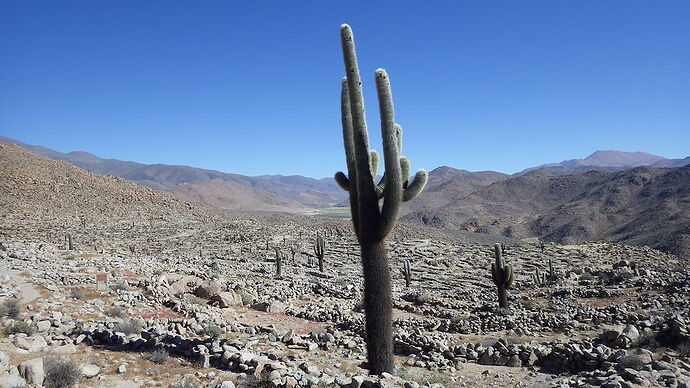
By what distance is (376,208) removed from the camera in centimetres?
871

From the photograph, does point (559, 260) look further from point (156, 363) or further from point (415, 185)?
point (156, 363)

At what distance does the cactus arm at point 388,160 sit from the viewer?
28.0 ft

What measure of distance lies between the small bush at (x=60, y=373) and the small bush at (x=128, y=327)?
305 cm

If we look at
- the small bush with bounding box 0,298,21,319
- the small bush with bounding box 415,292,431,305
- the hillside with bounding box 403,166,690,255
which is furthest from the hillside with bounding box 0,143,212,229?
the hillside with bounding box 403,166,690,255

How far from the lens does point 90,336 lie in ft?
29.6

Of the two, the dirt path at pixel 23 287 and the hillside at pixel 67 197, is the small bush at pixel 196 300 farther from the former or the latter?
the hillside at pixel 67 197

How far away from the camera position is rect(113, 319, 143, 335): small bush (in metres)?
9.62

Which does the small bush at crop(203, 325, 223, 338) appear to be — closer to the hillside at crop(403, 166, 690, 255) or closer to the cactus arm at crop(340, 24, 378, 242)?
the cactus arm at crop(340, 24, 378, 242)

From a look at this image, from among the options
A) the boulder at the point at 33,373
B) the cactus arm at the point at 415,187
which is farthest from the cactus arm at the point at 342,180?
the boulder at the point at 33,373

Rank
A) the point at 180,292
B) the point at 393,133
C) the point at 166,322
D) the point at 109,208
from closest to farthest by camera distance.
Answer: the point at 393,133
the point at 166,322
the point at 180,292
the point at 109,208

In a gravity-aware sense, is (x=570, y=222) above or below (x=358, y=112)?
below

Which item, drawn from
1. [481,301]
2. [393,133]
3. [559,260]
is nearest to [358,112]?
[393,133]

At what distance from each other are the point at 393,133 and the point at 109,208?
58.2m

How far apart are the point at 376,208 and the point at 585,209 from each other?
89.6 metres
